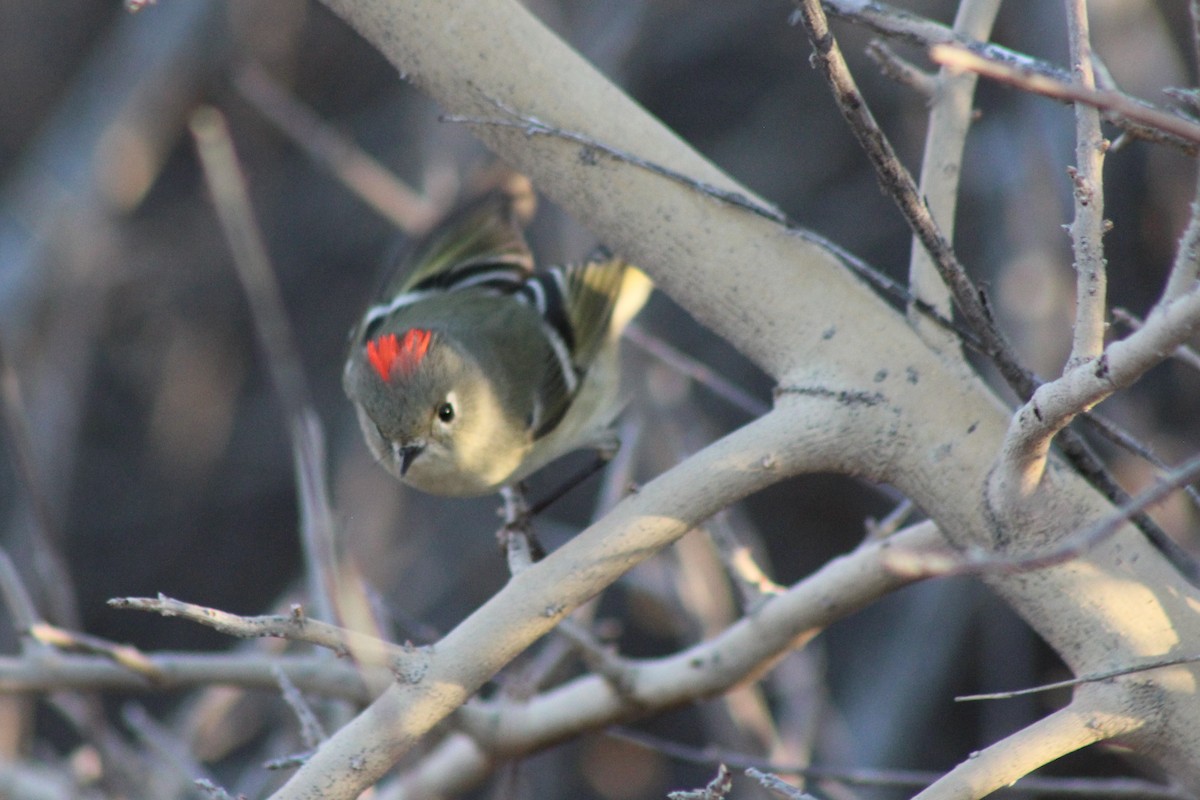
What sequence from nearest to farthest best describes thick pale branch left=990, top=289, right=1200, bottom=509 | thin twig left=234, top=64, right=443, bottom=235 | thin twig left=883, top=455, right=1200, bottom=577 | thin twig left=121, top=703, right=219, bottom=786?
thin twig left=883, top=455, right=1200, bottom=577 < thick pale branch left=990, top=289, right=1200, bottom=509 < thin twig left=121, top=703, right=219, bottom=786 < thin twig left=234, top=64, right=443, bottom=235

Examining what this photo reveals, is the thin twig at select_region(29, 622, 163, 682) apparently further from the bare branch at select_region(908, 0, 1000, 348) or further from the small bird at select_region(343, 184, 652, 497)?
the bare branch at select_region(908, 0, 1000, 348)

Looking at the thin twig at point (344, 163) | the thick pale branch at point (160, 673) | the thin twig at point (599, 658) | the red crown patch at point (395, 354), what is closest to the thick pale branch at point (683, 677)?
the thin twig at point (599, 658)

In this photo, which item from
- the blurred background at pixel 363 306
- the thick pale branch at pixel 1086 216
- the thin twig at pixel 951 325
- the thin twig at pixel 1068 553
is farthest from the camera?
the blurred background at pixel 363 306

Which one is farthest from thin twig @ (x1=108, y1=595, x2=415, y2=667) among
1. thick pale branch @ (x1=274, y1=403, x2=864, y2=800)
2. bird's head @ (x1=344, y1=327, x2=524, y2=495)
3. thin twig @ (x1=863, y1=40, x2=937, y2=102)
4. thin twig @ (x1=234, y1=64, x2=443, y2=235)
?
thin twig @ (x1=234, y1=64, x2=443, y2=235)

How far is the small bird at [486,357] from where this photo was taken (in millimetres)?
2273

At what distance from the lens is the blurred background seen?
9.98ft

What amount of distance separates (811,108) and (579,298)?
1742mm

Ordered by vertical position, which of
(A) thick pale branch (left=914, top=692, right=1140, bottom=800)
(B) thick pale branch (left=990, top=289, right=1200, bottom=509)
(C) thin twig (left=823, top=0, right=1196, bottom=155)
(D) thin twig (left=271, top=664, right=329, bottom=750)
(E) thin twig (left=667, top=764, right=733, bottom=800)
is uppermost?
(C) thin twig (left=823, top=0, right=1196, bottom=155)

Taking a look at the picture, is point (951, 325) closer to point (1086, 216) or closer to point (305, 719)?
point (1086, 216)

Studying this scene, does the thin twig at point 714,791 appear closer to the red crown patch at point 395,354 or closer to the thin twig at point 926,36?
the thin twig at point 926,36

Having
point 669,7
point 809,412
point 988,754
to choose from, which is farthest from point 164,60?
point 988,754

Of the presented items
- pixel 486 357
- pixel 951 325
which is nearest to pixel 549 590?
pixel 951 325

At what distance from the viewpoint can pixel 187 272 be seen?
4.71 meters

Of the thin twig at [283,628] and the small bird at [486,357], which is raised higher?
the small bird at [486,357]
